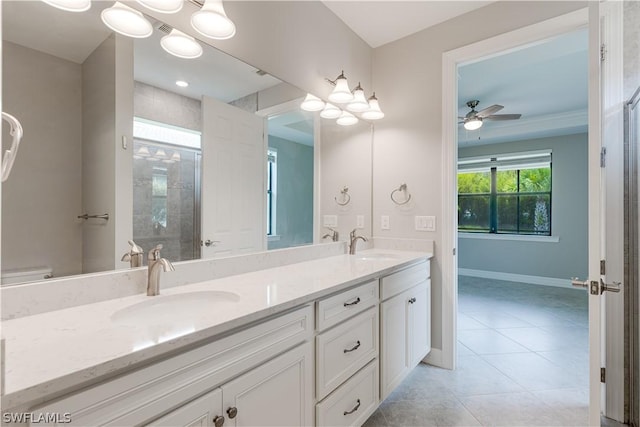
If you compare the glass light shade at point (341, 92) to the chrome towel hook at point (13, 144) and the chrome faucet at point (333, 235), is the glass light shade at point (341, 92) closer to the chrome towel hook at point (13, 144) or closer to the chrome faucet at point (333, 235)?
the chrome faucet at point (333, 235)

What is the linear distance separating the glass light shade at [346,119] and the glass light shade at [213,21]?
1.22 m

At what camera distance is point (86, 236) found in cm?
116

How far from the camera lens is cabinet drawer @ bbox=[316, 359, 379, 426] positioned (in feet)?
4.45

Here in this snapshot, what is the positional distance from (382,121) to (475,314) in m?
2.53

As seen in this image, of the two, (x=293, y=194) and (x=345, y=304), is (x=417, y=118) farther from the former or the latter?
(x=345, y=304)

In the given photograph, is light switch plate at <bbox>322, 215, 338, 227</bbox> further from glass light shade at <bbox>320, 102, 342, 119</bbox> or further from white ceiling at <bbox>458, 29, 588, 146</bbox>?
white ceiling at <bbox>458, 29, 588, 146</bbox>

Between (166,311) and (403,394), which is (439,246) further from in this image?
(166,311)

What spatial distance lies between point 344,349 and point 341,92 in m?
1.69

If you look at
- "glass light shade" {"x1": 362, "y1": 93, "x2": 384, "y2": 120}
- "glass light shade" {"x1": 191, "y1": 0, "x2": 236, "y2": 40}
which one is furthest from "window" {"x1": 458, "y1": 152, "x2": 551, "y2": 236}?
"glass light shade" {"x1": 191, "y1": 0, "x2": 236, "y2": 40}

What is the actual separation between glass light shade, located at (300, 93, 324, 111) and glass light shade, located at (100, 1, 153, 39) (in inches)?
41.9

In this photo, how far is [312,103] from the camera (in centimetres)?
225

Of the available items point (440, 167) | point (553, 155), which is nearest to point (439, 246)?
point (440, 167)

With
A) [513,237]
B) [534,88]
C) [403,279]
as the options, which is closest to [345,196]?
[403,279]

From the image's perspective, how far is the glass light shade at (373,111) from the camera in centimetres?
248
